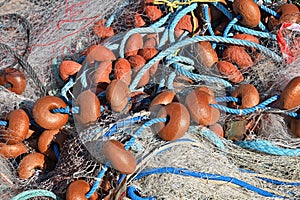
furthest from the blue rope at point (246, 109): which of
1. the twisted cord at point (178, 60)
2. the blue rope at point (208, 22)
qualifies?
the blue rope at point (208, 22)

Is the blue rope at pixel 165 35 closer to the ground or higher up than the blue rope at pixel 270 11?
closer to the ground

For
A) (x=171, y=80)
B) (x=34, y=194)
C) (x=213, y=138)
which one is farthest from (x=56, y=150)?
(x=213, y=138)

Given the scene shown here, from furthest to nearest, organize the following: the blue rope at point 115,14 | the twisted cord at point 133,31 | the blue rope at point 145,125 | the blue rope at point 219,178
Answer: the blue rope at point 115,14 → the twisted cord at point 133,31 → the blue rope at point 145,125 → the blue rope at point 219,178

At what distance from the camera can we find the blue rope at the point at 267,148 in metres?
2.31

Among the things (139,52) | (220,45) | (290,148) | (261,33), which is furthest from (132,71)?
(290,148)

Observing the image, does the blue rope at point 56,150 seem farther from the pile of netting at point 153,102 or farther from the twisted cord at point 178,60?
the twisted cord at point 178,60

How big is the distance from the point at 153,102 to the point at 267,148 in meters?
0.64

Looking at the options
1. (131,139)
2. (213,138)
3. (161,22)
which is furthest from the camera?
(161,22)

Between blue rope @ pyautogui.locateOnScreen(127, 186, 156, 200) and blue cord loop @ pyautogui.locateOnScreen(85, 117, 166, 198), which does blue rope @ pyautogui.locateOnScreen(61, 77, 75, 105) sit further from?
blue rope @ pyautogui.locateOnScreen(127, 186, 156, 200)

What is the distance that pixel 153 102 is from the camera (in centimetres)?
240

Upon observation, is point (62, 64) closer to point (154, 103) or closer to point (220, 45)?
point (154, 103)

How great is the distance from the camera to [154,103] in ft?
7.83

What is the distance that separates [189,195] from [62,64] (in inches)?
48.4

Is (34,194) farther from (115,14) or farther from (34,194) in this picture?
(115,14)
